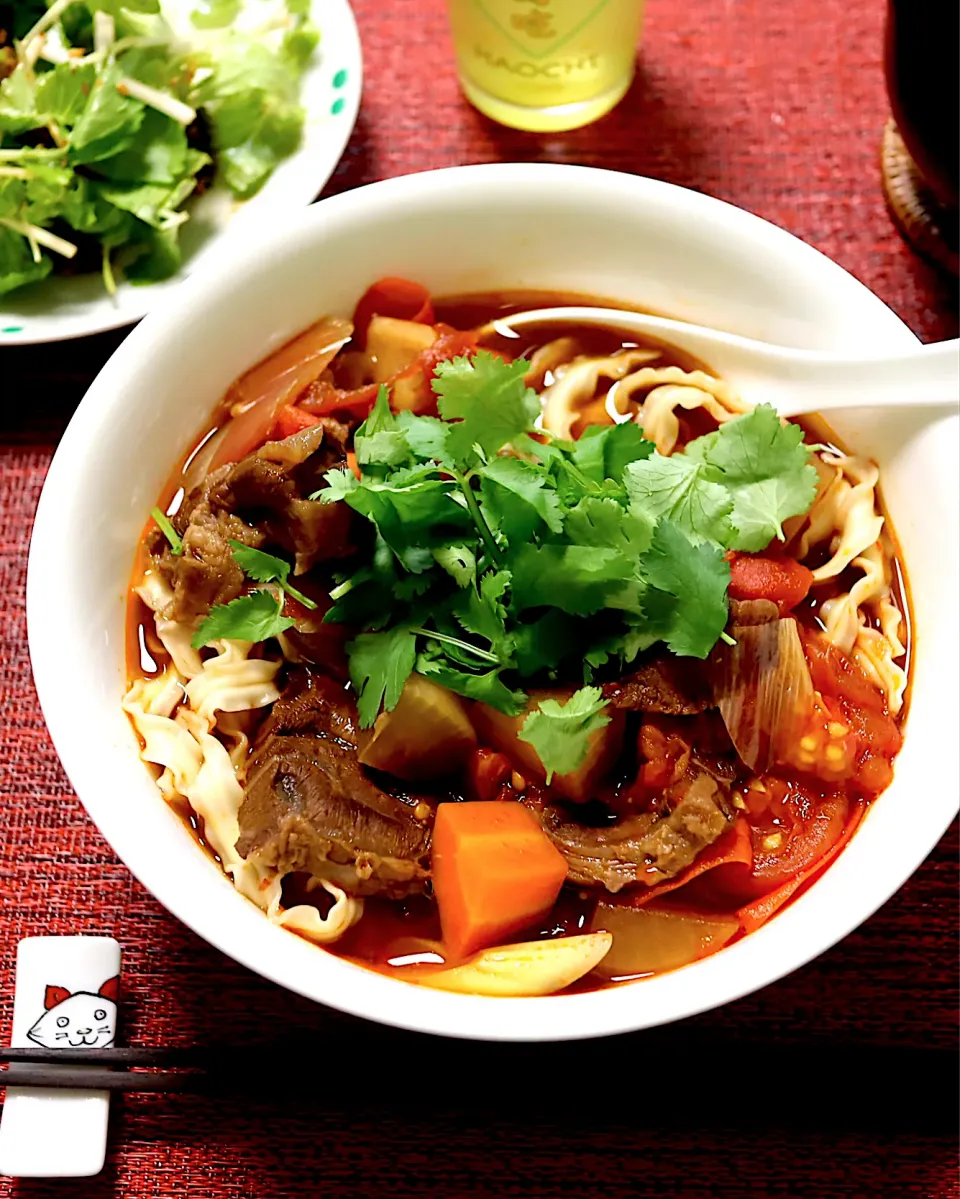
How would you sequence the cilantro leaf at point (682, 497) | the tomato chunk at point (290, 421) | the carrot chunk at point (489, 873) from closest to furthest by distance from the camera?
the carrot chunk at point (489, 873) → the cilantro leaf at point (682, 497) → the tomato chunk at point (290, 421)

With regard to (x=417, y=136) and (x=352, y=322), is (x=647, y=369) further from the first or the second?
(x=417, y=136)

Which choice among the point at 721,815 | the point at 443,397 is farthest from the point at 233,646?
the point at 721,815

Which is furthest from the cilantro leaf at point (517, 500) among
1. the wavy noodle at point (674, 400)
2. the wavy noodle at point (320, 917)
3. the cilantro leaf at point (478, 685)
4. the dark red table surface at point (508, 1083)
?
the dark red table surface at point (508, 1083)

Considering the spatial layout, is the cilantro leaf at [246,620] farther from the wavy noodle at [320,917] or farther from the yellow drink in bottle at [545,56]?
the yellow drink in bottle at [545,56]

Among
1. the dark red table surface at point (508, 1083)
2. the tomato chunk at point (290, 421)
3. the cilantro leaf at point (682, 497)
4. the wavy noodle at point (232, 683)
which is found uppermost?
the cilantro leaf at point (682, 497)

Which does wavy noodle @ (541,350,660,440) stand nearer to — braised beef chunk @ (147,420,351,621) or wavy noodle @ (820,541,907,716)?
braised beef chunk @ (147,420,351,621)
